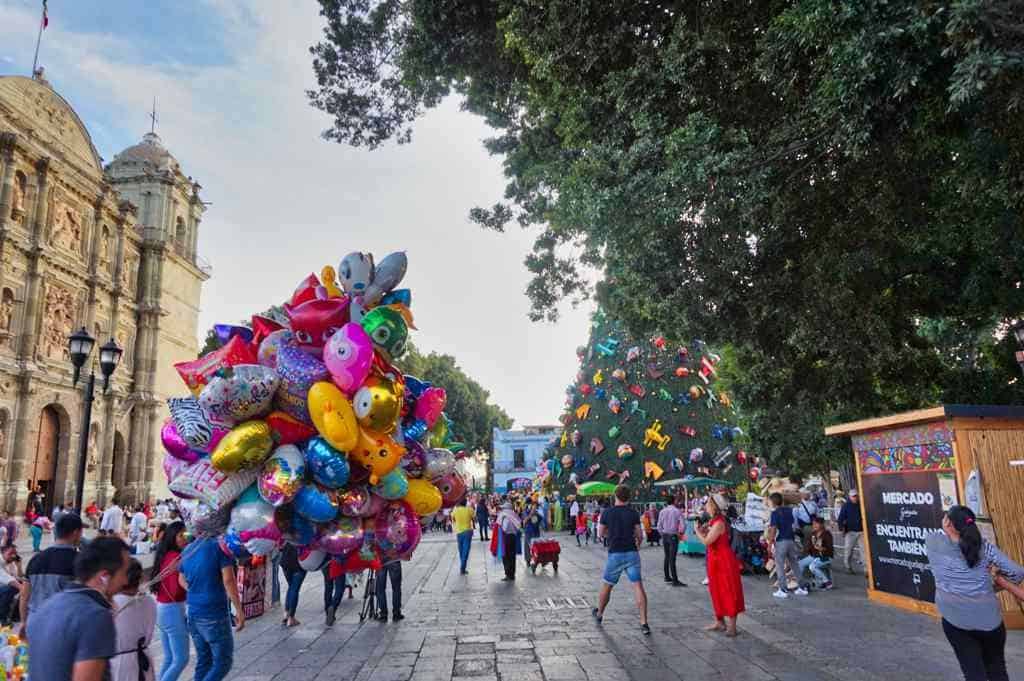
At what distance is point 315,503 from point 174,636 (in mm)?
1761

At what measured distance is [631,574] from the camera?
761 centimetres

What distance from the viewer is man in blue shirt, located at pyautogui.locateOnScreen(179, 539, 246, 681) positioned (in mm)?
4895

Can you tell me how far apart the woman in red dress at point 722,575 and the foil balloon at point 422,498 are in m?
3.58

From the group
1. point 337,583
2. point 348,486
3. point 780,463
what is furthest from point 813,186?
point 780,463

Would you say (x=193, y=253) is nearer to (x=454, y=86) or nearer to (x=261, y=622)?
(x=454, y=86)

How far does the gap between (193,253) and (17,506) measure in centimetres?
1985

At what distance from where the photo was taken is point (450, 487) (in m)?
6.27

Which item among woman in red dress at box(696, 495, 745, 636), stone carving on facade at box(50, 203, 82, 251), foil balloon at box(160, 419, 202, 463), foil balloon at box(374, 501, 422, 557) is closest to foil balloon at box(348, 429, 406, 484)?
foil balloon at box(374, 501, 422, 557)

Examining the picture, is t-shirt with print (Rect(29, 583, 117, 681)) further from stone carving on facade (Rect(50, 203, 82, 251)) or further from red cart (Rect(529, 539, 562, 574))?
stone carving on facade (Rect(50, 203, 82, 251))

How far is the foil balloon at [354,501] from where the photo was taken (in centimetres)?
491

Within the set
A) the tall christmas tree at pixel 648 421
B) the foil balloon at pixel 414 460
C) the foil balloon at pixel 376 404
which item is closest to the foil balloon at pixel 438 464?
the foil balloon at pixel 414 460

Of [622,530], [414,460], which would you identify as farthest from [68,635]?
[622,530]

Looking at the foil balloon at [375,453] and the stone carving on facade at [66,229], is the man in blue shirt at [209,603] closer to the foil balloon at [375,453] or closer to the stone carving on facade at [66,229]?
the foil balloon at [375,453]

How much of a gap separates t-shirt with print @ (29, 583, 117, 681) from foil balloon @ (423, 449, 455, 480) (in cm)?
323
